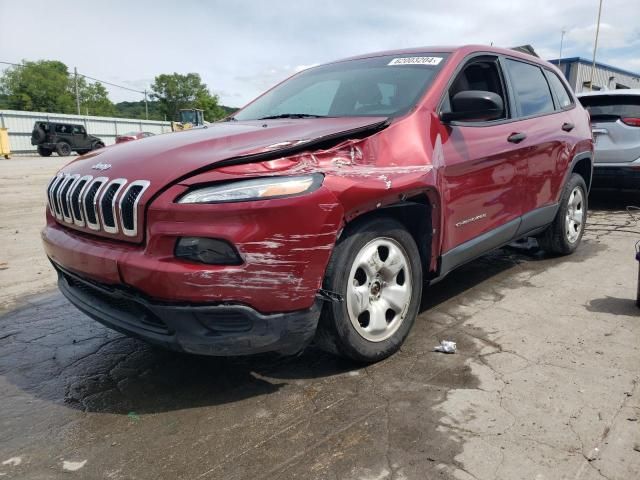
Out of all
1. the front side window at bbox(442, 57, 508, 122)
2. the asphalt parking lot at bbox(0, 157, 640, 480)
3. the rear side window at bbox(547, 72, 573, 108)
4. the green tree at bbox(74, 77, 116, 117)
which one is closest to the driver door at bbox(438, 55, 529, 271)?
the front side window at bbox(442, 57, 508, 122)

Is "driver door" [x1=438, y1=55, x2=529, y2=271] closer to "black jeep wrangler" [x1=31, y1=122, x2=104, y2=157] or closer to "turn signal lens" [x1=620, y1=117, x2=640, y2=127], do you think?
"turn signal lens" [x1=620, y1=117, x2=640, y2=127]

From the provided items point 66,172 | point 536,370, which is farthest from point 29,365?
point 536,370

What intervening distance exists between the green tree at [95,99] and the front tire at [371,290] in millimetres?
98590

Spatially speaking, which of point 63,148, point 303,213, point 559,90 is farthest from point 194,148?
point 63,148

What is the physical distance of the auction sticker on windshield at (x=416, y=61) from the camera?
330cm

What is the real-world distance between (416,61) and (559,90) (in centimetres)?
210

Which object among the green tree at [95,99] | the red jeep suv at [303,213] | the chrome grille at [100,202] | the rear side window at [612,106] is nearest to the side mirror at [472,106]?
the red jeep suv at [303,213]

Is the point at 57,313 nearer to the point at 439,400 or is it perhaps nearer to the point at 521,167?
the point at 439,400

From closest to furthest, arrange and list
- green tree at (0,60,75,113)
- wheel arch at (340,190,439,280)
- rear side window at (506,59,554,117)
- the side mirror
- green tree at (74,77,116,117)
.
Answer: wheel arch at (340,190,439,280) < the side mirror < rear side window at (506,59,554,117) < green tree at (0,60,75,113) < green tree at (74,77,116,117)

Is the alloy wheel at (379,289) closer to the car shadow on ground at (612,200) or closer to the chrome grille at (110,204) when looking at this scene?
the chrome grille at (110,204)

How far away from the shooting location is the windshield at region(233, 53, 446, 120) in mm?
3092

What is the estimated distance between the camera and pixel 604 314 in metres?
3.45

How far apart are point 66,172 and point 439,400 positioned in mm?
2262

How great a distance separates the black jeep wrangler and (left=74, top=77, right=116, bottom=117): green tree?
66.9 meters
